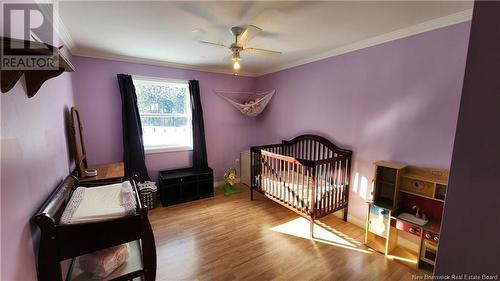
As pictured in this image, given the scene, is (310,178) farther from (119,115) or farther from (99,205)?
(119,115)

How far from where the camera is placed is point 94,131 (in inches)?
117

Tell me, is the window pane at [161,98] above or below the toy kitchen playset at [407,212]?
above

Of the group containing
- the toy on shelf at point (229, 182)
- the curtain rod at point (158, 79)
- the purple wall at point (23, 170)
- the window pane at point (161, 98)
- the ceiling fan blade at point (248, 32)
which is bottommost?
the toy on shelf at point (229, 182)

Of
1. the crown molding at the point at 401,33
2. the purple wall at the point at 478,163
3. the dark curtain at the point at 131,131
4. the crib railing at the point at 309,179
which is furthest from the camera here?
the dark curtain at the point at 131,131

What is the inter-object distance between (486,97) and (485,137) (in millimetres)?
108

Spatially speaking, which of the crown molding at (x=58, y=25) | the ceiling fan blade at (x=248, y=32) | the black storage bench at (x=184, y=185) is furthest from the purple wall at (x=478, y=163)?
the black storage bench at (x=184, y=185)

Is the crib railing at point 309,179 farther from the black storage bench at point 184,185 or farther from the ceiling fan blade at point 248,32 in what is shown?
the ceiling fan blade at point 248,32

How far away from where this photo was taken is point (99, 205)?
1431 millimetres

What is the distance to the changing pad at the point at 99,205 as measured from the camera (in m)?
1.26

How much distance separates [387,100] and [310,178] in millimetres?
1215

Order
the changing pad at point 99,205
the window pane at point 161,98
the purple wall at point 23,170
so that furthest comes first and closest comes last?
the window pane at point 161,98, the changing pad at point 99,205, the purple wall at point 23,170

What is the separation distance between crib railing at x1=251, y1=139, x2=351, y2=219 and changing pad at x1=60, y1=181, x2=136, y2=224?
179cm

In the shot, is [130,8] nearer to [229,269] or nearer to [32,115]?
[32,115]

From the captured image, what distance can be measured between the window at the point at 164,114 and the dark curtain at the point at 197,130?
12 cm
